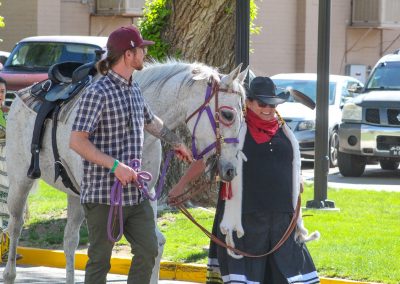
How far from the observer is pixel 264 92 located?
7031 mm

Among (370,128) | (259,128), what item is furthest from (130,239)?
(370,128)

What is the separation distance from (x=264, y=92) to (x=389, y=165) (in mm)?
13568

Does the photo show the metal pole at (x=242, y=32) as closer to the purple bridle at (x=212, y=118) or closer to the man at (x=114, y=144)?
the purple bridle at (x=212, y=118)

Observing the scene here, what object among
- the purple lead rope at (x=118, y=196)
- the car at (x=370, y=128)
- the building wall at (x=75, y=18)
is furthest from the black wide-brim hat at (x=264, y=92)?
the building wall at (x=75, y=18)

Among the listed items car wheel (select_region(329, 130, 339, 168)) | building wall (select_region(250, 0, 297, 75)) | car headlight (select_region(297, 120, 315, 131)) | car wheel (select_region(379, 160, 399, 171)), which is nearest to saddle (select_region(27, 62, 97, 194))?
car headlight (select_region(297, 120, 315, 131))

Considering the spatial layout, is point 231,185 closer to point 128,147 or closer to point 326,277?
point 128,147

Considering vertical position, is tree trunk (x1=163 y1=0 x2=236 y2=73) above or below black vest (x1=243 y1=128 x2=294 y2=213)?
above

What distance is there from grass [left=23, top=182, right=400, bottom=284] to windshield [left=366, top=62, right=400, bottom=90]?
466cm

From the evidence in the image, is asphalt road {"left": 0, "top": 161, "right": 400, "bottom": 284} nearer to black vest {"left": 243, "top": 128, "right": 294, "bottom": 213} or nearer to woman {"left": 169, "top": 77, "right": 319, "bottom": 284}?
woman {"left": 169, "top": 77, "right": 319, "bottom": 284}

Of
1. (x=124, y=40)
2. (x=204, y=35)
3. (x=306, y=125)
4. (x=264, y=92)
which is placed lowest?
(x=306, y=125)

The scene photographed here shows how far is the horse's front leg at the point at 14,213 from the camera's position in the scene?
8.52 metres

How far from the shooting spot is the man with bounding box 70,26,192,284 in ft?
20.8

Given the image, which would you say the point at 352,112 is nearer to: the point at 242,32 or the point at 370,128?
the point at 370,128

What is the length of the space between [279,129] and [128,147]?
4.05ft
